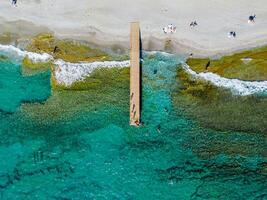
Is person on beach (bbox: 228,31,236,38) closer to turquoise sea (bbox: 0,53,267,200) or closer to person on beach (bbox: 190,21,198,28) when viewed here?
person on beach (bbox: 190,21,198,28)

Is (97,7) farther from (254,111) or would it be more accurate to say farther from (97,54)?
(254,111)

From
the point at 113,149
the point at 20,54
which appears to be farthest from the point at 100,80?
the point at 20,54

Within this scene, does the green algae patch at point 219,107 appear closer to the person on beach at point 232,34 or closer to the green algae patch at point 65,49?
the person on beach at point 232,34

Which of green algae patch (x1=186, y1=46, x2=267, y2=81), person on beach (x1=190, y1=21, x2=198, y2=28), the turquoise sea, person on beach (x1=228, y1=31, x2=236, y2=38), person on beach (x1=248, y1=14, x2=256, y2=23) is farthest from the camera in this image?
person on beach (x1=190, y1=21, x2=198, y2=28)

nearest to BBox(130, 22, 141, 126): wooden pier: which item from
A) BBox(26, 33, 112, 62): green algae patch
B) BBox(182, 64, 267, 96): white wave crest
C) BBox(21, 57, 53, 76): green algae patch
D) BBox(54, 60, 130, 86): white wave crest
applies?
BBox(54, 60, 130, 86): white wave crest

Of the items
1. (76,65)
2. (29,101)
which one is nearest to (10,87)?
(29,101)
